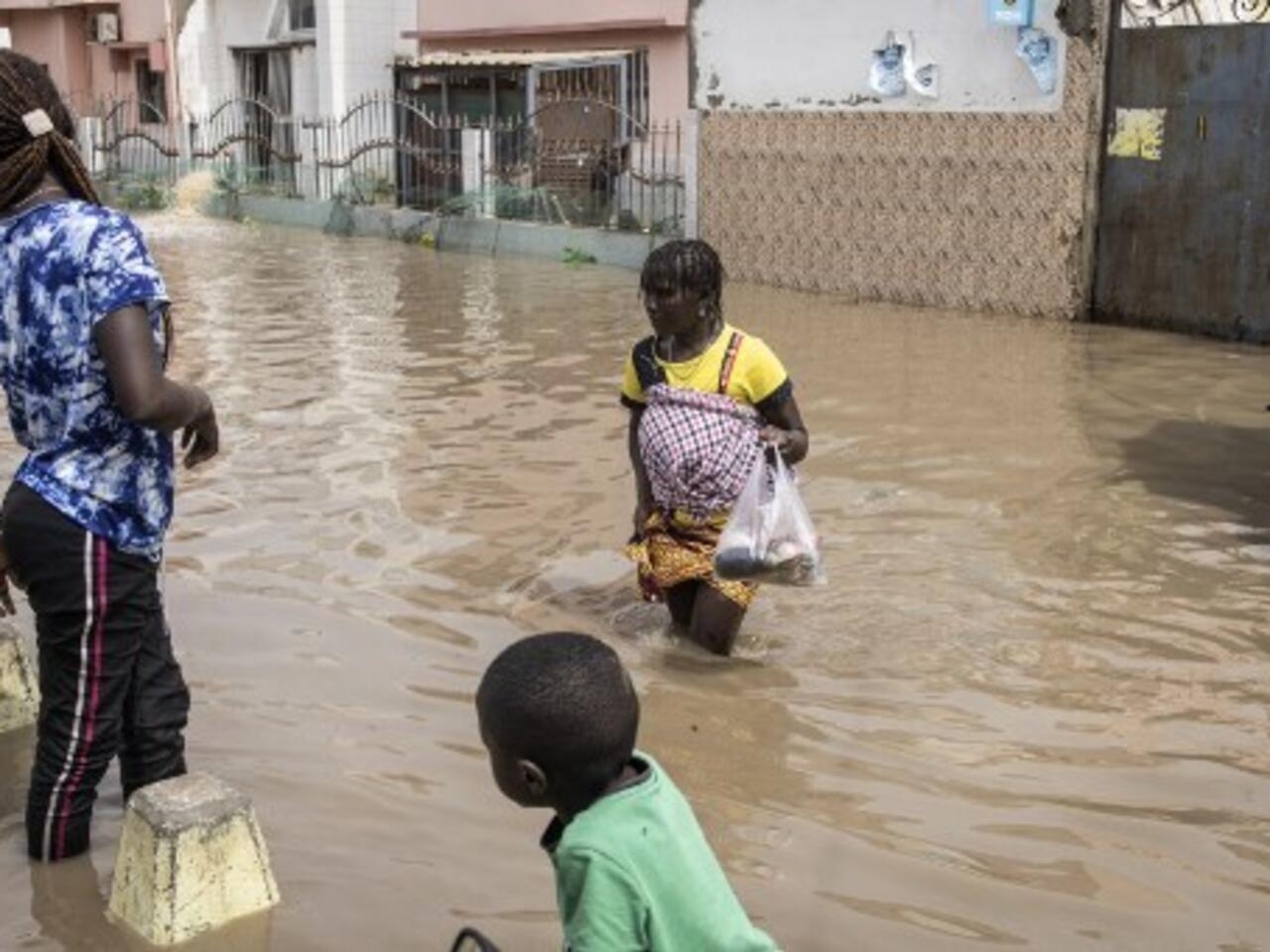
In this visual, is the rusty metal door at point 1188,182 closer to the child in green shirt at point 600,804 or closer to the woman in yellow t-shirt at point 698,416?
the woman in yellow t-shirt at point 698,416

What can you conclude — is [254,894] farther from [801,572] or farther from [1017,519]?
[1017,519]

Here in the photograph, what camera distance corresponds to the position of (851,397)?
9.60 metres

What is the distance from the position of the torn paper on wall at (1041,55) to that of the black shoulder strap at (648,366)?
28.8 ft

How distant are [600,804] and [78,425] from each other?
1644 mm

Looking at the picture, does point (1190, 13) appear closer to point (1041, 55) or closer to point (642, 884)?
point (1041, 55)

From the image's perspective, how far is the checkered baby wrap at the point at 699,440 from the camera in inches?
188

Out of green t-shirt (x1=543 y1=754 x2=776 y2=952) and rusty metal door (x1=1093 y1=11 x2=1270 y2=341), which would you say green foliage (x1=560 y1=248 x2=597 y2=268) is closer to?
rusty metal door (x1=1093 y1=11 x2=1270 y2=341)

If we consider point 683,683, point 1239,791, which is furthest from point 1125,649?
point 683,683

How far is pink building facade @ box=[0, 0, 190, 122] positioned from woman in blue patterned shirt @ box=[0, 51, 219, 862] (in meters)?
27.4

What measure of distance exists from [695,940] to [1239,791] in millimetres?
2576

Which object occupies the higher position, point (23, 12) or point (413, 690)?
point (23, 12)

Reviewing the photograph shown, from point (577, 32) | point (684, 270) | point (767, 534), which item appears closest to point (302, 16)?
point (577, 32)

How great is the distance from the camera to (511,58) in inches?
837

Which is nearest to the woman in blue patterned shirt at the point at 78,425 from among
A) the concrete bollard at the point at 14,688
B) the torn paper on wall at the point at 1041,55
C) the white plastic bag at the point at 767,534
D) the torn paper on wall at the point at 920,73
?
the concrete bollard at the point at 14,688
